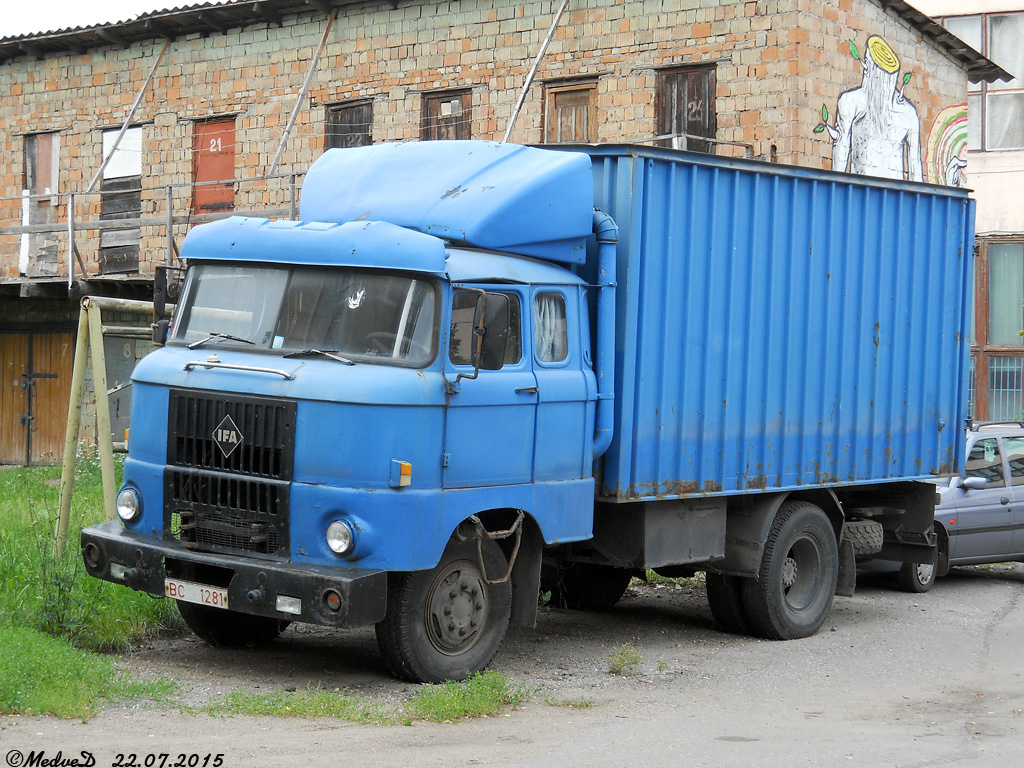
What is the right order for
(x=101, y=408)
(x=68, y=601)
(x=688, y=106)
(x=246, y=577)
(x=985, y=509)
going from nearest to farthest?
1. (x=246, y=577)
2. (x=68, y=601)
3. (x=101, y=408)
4. (x=985, y=509)
5. (x=688, y=106)

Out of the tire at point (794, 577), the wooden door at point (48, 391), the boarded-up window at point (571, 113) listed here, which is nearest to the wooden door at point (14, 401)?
the wooden door at point (48, 391)

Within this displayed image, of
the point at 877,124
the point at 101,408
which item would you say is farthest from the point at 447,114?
the point at 101,408

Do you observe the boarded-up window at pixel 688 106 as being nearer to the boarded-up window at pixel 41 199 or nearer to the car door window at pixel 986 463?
the car door window at pixel 986 463

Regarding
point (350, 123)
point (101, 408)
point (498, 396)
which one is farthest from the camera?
point (350, 123)

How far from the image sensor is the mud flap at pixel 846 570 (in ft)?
33.7

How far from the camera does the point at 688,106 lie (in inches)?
679

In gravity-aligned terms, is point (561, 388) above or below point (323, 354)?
below

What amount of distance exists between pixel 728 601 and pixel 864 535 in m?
1.52

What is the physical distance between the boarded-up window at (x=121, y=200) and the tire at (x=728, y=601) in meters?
15.2

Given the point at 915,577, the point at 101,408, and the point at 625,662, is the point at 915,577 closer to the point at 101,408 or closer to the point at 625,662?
the point at 625,662

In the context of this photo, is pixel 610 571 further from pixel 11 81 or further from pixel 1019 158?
pixel 11 81

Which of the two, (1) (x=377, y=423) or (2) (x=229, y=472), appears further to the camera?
(2) (x=229, y=472)

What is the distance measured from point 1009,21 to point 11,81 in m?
17.8

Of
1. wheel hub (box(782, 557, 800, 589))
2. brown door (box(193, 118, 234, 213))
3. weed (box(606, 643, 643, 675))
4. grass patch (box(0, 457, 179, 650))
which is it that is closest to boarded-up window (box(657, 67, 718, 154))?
brown door (box(193, 118, 234, 213))
